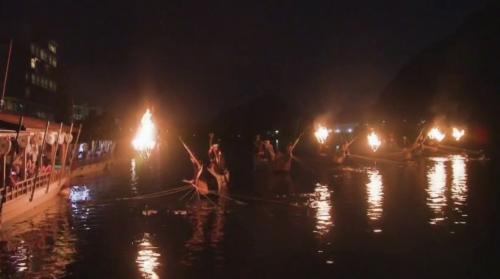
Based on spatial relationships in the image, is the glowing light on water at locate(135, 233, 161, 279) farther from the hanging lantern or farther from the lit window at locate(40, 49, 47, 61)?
the lit window at locate(40, 49, 47, 61)

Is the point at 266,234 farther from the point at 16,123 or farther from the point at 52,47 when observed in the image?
the point at 52,47

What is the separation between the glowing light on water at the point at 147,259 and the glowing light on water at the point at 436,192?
1163 cm

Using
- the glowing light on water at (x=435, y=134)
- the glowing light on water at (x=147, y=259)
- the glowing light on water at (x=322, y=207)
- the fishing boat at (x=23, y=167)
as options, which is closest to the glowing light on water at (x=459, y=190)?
the glowing light on water at (x=322, y=207)

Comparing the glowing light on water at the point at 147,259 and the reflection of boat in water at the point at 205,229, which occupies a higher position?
the reflection of boat in water at the point at 205,229

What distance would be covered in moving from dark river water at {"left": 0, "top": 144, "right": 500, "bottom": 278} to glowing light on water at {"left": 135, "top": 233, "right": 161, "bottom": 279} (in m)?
0.03

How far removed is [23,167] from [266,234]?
38.8 feet

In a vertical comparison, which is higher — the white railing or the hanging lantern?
the hanging lantern

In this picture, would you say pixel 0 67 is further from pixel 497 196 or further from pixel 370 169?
pixel 497 196

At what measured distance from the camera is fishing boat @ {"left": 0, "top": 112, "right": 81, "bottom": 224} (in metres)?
23.6

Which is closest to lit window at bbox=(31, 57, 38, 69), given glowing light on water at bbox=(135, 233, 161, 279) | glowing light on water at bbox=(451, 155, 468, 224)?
glowing light on water at bbox=(451, 155, 468, 224)

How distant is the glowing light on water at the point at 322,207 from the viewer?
79.3ft

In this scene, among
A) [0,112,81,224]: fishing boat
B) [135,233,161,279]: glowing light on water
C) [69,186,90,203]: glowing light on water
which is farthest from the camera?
[69,186,90,203]: glowing light on water

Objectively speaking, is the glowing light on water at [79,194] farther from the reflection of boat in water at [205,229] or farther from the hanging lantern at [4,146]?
the hanging lantern at [4,146]

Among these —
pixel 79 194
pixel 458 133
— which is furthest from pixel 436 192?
pixel 458 133
